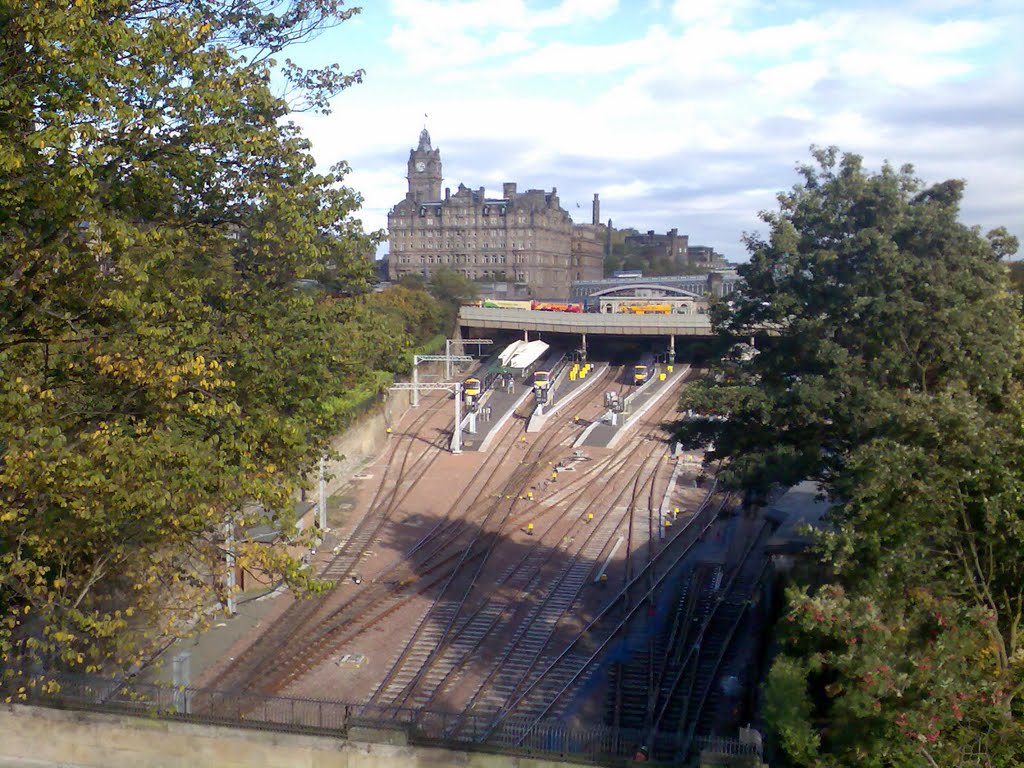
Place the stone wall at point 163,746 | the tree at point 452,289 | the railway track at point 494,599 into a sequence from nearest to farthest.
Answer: the stone wall at point 163,746 → the railway track at point 494,599 → the tree at point 452,289

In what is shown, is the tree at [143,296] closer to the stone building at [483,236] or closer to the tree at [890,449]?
the tree at [890,449]

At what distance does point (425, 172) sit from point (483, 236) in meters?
15.0

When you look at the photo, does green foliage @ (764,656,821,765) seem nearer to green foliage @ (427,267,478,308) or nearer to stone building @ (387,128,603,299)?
green foliage @ (427,267,478,308)

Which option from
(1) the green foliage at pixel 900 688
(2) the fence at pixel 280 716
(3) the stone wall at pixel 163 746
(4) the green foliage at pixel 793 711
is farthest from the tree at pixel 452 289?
Answer: (1) the green foliage at pixel 900 688

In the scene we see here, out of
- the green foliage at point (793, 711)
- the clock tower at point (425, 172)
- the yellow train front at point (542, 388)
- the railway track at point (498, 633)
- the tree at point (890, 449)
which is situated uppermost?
the clock tower at point (425, 172)

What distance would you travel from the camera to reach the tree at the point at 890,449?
6391mm

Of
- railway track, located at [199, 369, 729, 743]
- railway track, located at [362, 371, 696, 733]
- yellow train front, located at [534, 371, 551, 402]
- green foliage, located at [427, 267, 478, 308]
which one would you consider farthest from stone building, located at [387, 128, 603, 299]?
railway track, located at [362, 371, 696, 733]

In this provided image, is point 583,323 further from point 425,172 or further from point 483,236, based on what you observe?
point 425,172

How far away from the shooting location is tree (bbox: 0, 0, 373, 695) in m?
6.21

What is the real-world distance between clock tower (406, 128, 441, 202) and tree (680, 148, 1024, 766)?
79433 millimetres

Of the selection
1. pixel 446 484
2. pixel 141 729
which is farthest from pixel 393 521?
pixel 141 729

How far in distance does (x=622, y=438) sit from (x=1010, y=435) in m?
25.4

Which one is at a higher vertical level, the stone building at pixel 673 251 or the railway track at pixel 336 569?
the stone building at pixel 673 251

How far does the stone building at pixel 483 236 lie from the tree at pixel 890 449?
63908mm
